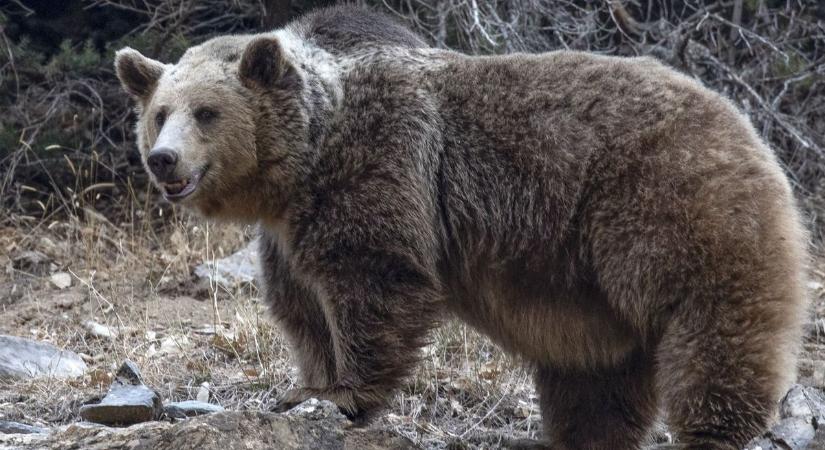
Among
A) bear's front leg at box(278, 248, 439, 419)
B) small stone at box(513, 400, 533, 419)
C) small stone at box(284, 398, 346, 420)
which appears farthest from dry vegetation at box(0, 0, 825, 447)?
small stone at box(284, 398, 346, 420)

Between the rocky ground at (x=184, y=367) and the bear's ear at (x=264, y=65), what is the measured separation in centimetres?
148

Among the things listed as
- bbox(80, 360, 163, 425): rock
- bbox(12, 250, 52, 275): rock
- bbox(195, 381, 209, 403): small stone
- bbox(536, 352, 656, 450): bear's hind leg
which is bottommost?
bbox(12, 250, 52, 275): rock

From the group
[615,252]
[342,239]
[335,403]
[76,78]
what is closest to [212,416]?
[335,403]

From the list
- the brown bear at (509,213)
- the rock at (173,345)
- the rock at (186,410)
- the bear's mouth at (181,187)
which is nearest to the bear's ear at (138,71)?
the brown bear at (509,213)

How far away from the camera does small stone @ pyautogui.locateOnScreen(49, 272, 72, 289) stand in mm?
8805

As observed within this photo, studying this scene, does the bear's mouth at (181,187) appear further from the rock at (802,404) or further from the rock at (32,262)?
the rock at (32,262)

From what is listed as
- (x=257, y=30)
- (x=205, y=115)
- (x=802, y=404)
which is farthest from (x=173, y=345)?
(x=802, y=404)

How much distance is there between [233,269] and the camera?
855 cm

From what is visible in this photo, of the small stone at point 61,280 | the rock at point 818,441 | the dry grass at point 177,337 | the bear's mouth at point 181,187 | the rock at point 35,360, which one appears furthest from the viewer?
the small stone at point 61,280

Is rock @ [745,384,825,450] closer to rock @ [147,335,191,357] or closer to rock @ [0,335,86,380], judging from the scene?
rock @ [147,335,191,357]

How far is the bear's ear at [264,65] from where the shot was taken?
16.5 ft

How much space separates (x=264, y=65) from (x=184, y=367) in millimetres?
2324

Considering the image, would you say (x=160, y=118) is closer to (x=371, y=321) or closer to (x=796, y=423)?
(x=371, y=321)

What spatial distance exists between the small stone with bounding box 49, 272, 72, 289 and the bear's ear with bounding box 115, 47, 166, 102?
3.78 metres
